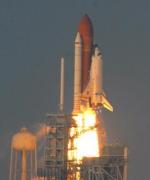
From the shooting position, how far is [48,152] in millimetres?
142125

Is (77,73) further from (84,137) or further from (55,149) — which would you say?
(55,149)

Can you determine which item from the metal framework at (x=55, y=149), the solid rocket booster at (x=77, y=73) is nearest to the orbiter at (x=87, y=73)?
the solid rocket booster at (x=77, y=73)

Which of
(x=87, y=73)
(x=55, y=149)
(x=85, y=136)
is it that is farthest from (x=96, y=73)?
(x=55, y=149)

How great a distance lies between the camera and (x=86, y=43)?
143875 millimetres

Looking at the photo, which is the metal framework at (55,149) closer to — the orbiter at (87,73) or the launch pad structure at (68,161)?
the launch pad structure at (68,161)

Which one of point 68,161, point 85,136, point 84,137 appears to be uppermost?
point 85,136

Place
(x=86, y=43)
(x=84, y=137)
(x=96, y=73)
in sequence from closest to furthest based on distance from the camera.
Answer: (x=96, y=73), (x=84, y=137), (x=86, y=43)

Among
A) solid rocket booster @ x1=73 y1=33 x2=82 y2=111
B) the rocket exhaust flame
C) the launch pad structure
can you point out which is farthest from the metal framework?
solid rocket booster @ x1=73 y1=33 x2=82 y2=111

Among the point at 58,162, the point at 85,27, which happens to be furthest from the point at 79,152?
the point at 85,27

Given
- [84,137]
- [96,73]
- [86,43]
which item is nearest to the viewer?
[96,73]

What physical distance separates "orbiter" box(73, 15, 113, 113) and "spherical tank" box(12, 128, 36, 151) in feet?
27.0

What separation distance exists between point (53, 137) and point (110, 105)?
710 centimetres

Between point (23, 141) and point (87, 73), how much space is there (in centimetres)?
1114

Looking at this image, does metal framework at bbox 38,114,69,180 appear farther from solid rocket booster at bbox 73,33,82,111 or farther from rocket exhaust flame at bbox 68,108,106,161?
solid rocket booster at bbox 73,33,82,111
